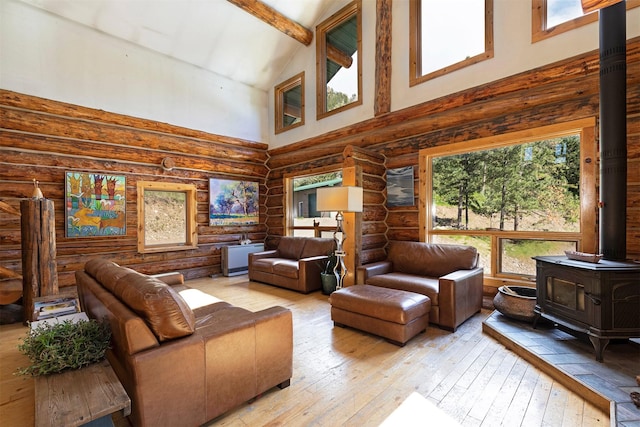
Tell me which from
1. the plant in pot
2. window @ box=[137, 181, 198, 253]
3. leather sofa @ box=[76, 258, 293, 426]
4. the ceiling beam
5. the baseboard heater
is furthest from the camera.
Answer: the baseboard heater

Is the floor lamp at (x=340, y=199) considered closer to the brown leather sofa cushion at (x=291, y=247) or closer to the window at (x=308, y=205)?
the brown leather sofa cushion at (x=291, y=247)

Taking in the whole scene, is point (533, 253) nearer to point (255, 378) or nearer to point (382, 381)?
point (382, 381)

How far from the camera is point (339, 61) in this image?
5.84 metres

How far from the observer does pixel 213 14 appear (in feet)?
17.3

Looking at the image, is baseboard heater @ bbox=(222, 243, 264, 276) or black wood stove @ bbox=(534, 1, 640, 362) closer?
black wood stove @ bbox=(534, 1, 640, 362)

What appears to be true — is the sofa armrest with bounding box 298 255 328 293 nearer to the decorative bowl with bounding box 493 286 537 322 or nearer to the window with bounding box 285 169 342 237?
the window with bounding box 285 169 342 237

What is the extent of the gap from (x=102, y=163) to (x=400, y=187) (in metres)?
5.16

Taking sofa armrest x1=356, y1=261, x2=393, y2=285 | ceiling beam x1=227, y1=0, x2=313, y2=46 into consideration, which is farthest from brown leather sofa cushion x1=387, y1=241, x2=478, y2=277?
ceiling beam x1=227, y1=0, x2=313, y2=46

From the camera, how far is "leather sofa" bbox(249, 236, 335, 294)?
4.77 metres

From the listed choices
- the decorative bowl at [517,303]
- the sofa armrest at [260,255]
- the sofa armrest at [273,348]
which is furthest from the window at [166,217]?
the decorative bowl at [517,303]

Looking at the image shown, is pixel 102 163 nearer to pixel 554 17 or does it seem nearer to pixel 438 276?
pixel 438 276

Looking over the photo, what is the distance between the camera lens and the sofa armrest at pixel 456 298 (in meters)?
3.11

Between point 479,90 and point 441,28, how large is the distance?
1271 millimetres

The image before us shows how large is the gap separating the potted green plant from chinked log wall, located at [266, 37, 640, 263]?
3.40 meters
